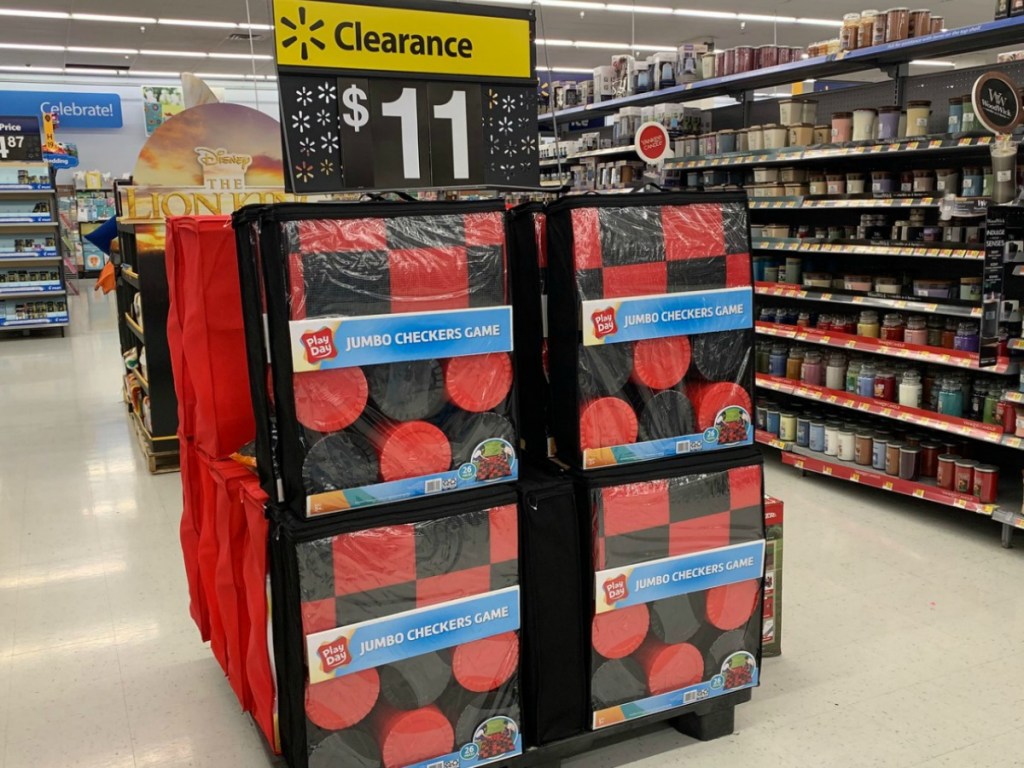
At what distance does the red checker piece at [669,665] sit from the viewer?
2.44m

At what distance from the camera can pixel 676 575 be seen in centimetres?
242

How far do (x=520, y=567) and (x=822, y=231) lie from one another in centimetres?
345

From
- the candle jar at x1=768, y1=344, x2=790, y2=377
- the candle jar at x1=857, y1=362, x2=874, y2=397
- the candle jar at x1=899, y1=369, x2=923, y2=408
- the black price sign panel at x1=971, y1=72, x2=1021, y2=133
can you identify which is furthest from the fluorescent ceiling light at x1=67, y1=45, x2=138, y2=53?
the black price sign panel at x1=971, y1=72, x2=1021, y2=133

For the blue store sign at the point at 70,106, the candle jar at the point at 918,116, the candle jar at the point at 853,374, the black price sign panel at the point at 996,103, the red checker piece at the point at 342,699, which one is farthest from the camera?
the blue store sign at the point at 70,106

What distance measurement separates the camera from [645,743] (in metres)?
2.59

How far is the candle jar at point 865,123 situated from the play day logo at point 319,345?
11.3 ft

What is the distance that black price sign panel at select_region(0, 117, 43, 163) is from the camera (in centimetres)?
1085

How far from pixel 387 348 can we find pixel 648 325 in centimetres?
67

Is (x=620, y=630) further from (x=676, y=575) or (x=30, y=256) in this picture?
(x=30, y=256)

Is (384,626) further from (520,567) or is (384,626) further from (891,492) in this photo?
(891,492)

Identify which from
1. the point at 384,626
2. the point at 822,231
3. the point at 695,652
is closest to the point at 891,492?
the point at 822,231

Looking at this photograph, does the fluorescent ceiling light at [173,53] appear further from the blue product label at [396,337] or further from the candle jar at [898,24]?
the blue product label at [396,337]

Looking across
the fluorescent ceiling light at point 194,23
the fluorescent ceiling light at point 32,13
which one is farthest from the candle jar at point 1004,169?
the fluorescent ceiling light at point 32,13

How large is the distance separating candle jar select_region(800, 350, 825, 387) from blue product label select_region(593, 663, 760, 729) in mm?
2754
